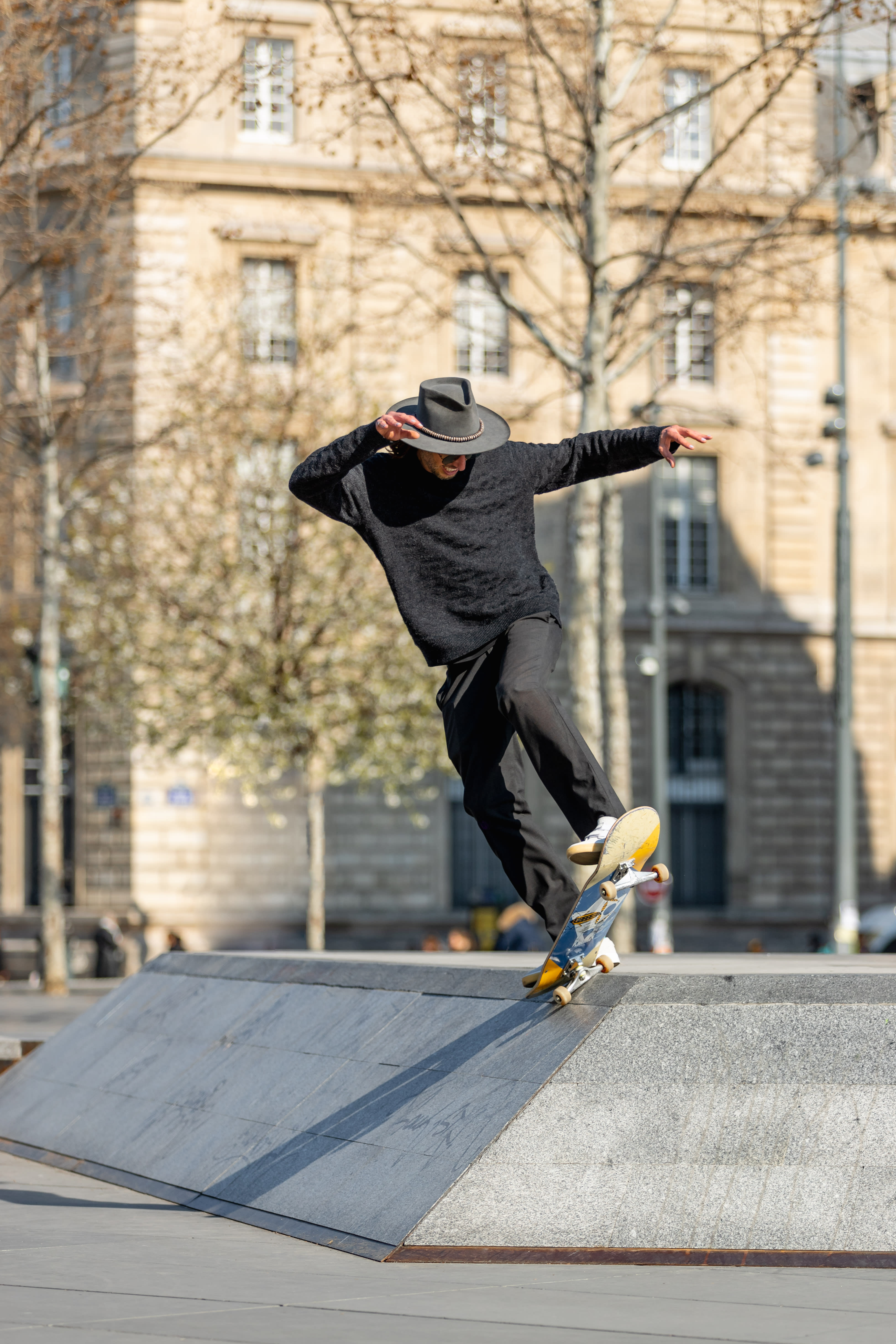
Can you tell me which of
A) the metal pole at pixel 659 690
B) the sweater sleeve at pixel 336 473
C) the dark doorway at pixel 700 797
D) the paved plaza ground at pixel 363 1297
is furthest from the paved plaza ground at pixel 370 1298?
the dark doorway at pixel 700 797

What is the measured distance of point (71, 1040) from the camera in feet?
31.8

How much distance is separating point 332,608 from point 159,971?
51.5 feet

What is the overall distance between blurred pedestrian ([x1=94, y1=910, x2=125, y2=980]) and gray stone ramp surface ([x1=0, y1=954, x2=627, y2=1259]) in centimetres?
1817

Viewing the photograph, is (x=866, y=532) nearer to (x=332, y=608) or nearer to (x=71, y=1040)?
(x=332, y=608)

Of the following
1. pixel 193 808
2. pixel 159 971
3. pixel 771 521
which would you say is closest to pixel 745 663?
pixel 771 521

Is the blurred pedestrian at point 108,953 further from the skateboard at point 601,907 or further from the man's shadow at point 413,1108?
the skateboard at point 601,907

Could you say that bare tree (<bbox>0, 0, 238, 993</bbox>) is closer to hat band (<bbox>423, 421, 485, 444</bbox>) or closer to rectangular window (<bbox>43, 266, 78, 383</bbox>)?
rectangular window (<bbox>43, 266, 78, 383</bbox>)

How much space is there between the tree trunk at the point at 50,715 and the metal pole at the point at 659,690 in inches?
413

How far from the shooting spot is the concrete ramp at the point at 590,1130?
18.0ft

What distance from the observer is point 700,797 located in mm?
33562

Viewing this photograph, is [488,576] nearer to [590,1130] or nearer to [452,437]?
[452,437]

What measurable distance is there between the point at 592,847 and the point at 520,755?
2.79ft

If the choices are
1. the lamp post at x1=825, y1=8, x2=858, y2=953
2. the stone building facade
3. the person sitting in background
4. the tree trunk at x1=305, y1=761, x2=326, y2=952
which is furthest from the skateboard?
the stone building facade

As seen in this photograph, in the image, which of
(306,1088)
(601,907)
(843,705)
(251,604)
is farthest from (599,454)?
(843,705)
